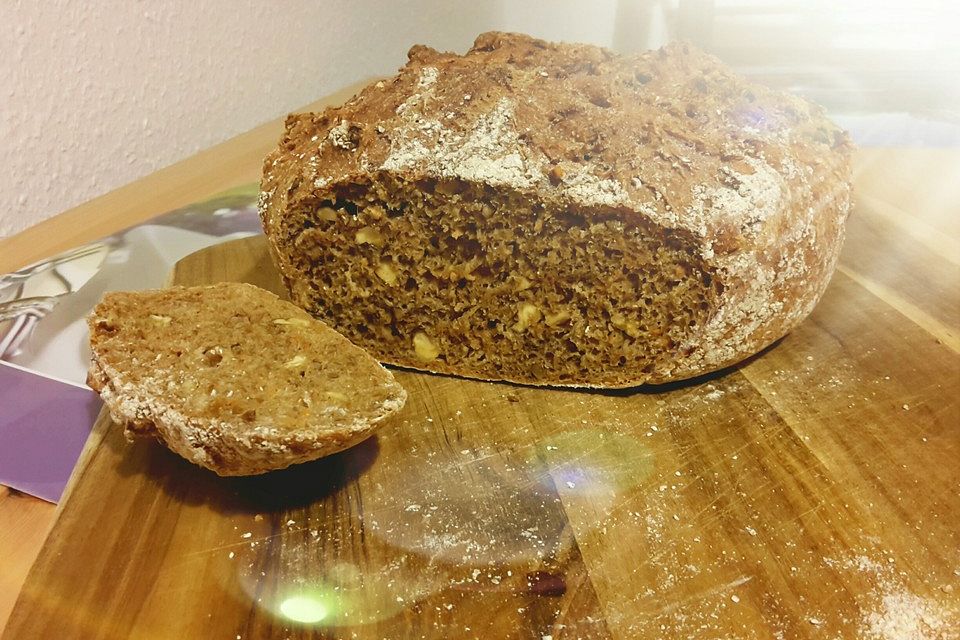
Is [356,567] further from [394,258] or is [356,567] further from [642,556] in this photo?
[394,258]

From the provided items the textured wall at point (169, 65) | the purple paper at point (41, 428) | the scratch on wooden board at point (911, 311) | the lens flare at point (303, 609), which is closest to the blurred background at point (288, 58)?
the textured wall at point (169, 65)

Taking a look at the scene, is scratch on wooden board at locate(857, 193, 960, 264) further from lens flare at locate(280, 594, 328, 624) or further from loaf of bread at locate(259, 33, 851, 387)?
lens flare at locate(280, 594, 328, 624)

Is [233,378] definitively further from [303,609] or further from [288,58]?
[288,58]

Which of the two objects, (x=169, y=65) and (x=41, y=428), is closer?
(x=41, y=428)

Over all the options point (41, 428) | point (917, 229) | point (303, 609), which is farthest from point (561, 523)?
point (917, 229)

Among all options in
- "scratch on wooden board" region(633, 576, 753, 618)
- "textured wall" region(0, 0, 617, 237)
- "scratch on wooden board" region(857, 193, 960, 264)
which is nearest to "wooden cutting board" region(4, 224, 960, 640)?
"scratch on wooden board" region(633, 576, 753, 618)

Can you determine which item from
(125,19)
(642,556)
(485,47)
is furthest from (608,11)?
(642,556)

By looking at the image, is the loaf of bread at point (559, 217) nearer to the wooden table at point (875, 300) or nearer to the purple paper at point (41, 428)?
the wooden table at point (875, 300)

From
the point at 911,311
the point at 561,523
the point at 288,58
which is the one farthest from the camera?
the point at 288,58
